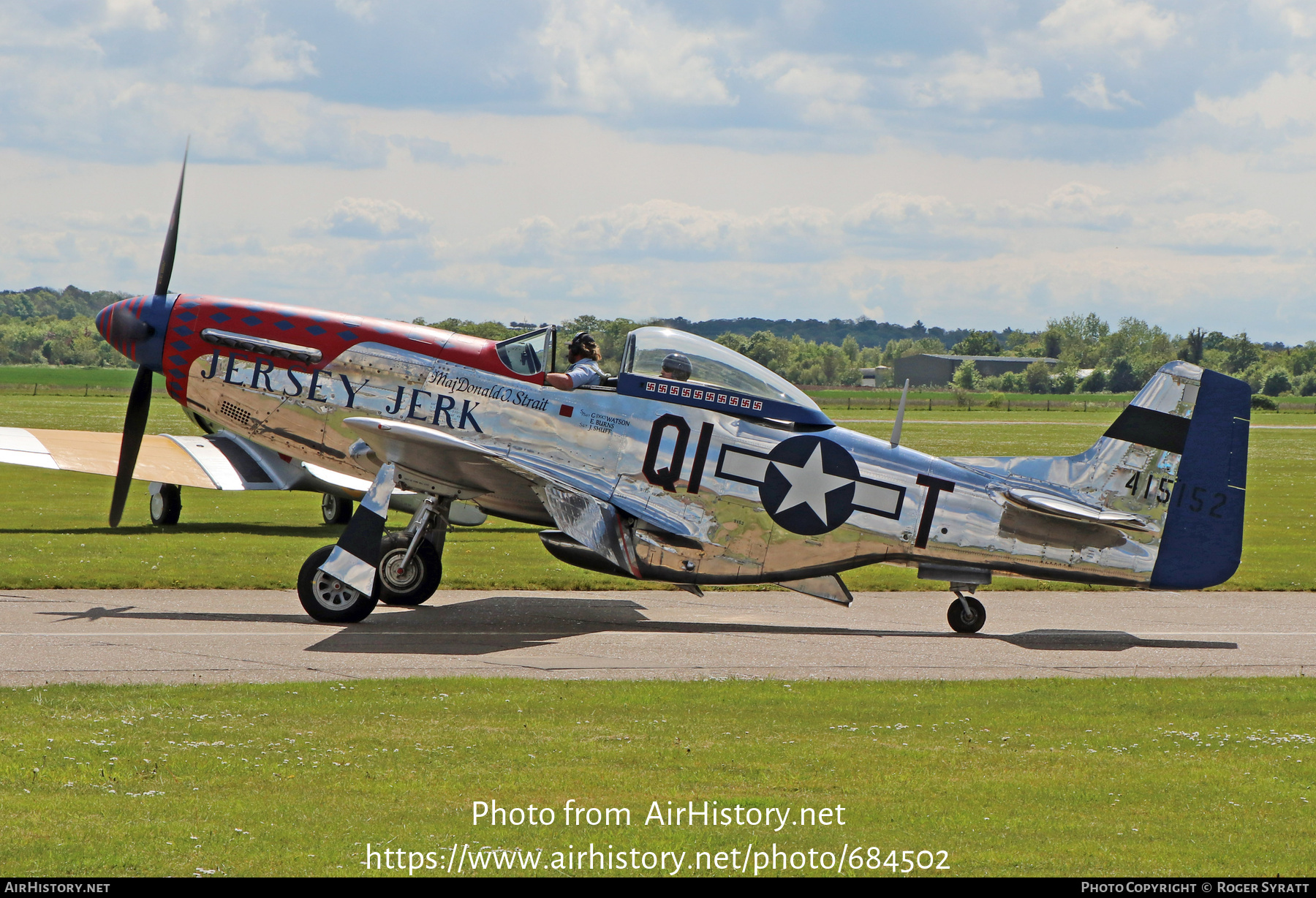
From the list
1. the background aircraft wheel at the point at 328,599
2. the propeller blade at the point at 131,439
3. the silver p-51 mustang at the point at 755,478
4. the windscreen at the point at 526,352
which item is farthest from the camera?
the propeller blade at the point at 131,439

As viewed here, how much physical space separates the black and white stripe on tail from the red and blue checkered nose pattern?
10.7ft

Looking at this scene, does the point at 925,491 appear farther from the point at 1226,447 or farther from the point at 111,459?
the point at 111,459

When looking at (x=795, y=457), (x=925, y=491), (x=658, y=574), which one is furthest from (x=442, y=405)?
(x=925, y=491)

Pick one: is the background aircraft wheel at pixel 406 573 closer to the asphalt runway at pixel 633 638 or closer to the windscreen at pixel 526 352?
the asphalt runway at pixel 633 638

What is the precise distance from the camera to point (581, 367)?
13531mm

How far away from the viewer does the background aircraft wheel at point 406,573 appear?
14.1 metres

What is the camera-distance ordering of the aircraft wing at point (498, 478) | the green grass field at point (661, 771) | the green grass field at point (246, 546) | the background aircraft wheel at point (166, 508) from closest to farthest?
the green grass field at point (661, 771)
the aircraft wing at point (498, 478)
the green grass field at point (246, 546)
the background aircraft wheel at point (166, 508)

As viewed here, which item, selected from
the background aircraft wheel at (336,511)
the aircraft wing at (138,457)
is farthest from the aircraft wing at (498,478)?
the background aircraft wheel at (336,511)

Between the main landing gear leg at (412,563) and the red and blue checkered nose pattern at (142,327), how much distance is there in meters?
3.23

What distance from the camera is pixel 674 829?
654 centimetres

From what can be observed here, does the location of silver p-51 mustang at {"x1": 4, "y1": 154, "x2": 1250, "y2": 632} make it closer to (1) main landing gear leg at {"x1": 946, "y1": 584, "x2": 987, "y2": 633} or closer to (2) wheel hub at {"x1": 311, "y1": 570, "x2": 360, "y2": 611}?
(2) wheel hub at {"x1": 311, "y1": 570, "x2": 360, "y2": 611}

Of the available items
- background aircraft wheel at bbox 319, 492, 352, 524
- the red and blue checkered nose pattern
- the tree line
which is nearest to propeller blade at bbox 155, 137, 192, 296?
the red and blue checkered nose pattern

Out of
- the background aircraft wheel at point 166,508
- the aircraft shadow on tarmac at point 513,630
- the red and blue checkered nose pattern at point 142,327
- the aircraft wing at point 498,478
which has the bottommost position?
the background aircraft wheel at point 166,508

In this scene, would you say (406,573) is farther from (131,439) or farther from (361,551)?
(131,439)
